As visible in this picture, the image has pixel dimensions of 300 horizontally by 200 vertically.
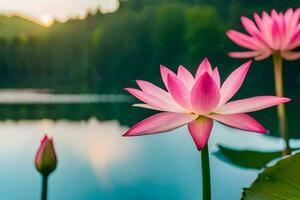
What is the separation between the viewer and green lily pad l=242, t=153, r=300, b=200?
1.56ft

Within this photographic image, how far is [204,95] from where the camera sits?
14.9 inches

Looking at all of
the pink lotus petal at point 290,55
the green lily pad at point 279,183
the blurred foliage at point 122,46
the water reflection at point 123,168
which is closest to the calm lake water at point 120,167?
the water reflection at point 123,168

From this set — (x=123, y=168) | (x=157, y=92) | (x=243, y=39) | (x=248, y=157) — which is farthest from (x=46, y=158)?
(x=123, y=168)

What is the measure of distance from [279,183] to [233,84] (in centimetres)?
14

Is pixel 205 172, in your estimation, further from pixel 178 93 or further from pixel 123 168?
pixel 123 168

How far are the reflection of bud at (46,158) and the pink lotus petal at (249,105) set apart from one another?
0.68ft

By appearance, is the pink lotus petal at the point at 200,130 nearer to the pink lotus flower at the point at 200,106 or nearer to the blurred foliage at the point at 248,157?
the pink lotus flower at the point at 200,106

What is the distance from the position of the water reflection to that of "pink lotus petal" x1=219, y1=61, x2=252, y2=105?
4.19 ft

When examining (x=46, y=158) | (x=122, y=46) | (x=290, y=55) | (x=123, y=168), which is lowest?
(x=123, y=168)

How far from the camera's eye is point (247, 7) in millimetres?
12375

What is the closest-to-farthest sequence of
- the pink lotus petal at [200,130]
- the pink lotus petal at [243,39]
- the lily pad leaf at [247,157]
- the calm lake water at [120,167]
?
the pink lotus petal at [200,130], the pink lotus petal at [243,39], the lily pad leaf at [247,157], the calm lake water at [120,167]

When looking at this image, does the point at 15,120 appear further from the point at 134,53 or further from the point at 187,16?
the point at 187,16

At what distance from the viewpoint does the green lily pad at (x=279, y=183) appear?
474mm

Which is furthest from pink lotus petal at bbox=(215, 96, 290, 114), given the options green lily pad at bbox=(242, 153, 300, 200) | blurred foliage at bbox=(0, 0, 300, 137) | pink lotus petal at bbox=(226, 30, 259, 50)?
blurred foliage at bbox=(0, 0, 300, 137)
